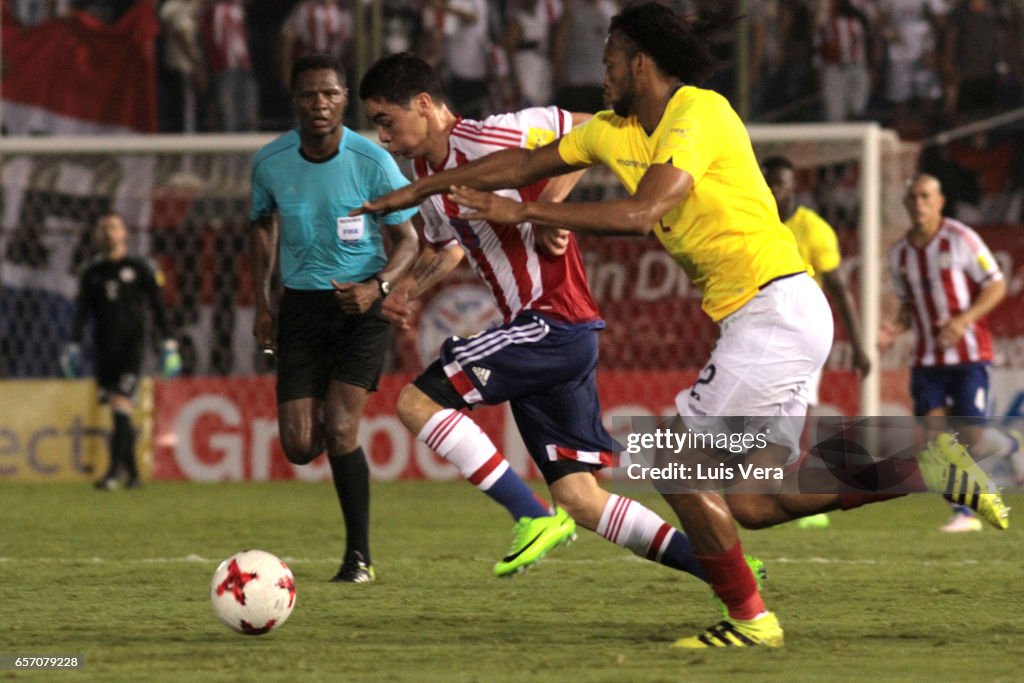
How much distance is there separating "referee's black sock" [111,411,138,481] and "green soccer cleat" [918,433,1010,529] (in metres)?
8.38

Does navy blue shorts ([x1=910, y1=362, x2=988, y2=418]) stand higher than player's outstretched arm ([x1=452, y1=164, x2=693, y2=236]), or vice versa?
player's outstretched arm ([x1=452, y1=164, x2=693, y2=236])

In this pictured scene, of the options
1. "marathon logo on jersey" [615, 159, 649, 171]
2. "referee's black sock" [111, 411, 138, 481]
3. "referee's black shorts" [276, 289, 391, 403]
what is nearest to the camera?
"marathon logo on jersey" [615, 159, 649, 171]

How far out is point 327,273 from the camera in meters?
7.56

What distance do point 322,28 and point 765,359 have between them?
10697mm

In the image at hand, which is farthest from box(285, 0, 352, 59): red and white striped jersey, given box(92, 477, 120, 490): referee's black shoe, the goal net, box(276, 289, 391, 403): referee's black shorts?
box(276, 289, 391, 403): referee's black shorts

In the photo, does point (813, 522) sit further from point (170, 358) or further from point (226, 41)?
point (226, 41)

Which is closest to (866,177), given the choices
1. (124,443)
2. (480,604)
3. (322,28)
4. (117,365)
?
(322,28)

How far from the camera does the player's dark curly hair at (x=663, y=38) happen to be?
5277mm

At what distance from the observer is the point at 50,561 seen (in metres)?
8.20

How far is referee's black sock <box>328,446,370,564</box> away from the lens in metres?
7.36

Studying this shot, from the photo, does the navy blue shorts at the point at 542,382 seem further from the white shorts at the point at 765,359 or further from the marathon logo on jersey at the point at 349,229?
the marathon logo on jersey at the point at 349,229

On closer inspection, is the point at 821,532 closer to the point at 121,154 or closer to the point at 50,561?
the point at 50,561

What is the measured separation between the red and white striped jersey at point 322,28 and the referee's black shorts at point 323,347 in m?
8.01

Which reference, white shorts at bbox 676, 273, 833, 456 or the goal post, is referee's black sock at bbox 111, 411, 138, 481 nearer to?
the goal post
